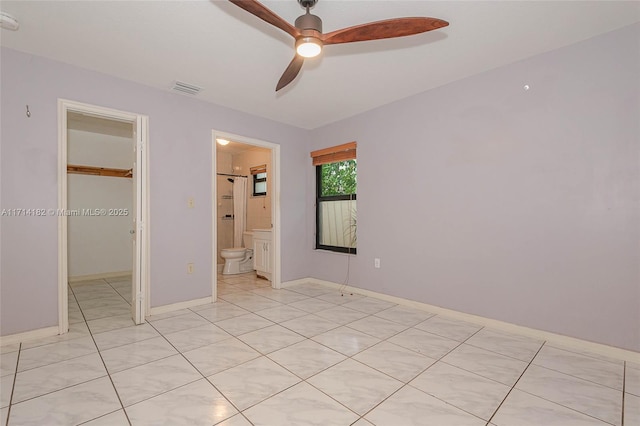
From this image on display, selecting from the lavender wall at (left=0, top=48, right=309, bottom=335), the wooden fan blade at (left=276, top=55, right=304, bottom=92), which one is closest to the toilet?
the lavender wall at (left=0, top=48, right=309, bottom=335)

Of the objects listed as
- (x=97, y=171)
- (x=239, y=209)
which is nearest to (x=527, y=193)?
(x=239, y=209)

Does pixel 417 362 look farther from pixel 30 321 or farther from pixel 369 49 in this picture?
pixel 30 321

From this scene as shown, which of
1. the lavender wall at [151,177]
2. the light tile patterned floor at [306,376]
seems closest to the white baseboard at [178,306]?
the lavender wall at [151,177]

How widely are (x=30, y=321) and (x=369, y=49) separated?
12.1ft

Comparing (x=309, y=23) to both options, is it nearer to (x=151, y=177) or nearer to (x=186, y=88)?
(x=186, y=88)

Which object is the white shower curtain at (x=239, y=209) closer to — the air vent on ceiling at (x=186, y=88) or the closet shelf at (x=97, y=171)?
A: the closet shelf at (x=97, y=171)

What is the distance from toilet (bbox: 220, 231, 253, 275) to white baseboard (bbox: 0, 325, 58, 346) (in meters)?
2.76

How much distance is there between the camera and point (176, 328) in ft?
8.90

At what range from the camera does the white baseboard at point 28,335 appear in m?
2.35

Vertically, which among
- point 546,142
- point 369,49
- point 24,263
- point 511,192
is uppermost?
point 369,49

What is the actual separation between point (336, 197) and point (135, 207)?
256 cm

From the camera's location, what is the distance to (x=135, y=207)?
290 cm

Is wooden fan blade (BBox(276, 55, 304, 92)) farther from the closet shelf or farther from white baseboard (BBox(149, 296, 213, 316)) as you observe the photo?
the closet shelf

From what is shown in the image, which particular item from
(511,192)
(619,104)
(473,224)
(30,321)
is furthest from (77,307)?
(619,104)
